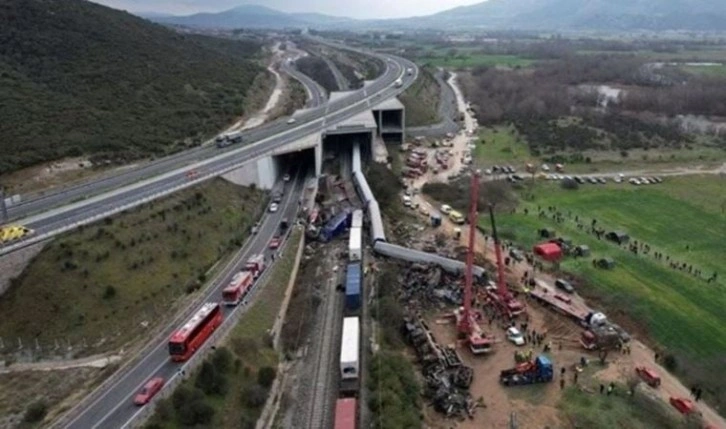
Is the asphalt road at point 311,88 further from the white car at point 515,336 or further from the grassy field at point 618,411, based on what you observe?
the grassy field at point 618,411

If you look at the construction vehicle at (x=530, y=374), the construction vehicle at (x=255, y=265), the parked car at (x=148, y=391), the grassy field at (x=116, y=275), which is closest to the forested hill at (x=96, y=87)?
the grassy field at (x=116, y=275)

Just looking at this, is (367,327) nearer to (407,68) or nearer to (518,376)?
(518,376)

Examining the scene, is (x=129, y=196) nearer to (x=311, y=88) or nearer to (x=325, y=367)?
(x=325, y=367)

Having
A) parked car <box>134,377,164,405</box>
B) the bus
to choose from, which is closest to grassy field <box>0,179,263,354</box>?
parked car <box>134,377,164,405</box>

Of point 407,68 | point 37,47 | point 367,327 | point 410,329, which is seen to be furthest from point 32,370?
point 407,68

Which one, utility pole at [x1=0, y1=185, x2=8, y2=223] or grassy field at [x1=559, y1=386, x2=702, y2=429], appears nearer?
grassy field at [x1=559, y1=386, x2=702, y2=429]

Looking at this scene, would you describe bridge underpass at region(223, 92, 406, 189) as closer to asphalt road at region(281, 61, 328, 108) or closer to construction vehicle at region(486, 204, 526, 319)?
asphalt road at region(281, 61, 328, 108)

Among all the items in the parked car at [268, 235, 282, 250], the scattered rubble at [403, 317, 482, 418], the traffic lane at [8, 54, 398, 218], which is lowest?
the scattered rubble at [403, 317, 482, 418]

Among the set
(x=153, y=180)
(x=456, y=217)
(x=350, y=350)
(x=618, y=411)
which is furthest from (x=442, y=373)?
(x=153, y=180)
